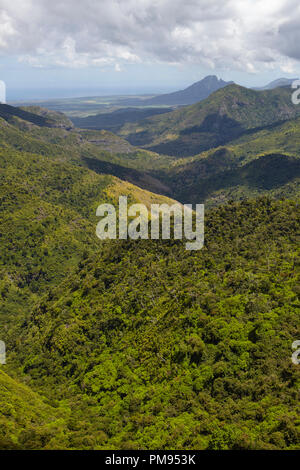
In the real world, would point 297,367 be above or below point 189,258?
A: below

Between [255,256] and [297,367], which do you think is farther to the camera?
[255,256]

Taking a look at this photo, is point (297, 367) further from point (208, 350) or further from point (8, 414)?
point (8, 414)

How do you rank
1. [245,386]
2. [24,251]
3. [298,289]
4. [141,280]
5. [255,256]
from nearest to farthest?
[245,386], [298,289], [255,256], [141,280], [24,251]

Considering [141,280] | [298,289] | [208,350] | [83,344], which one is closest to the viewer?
[208,350]

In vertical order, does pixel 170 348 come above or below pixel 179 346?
below

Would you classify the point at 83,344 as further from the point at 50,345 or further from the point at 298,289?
the point at 298,289

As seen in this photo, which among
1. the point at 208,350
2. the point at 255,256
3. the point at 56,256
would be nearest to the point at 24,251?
the point at 56,256

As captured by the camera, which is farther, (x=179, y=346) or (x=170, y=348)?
(x=170, y=348)
